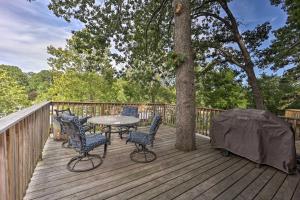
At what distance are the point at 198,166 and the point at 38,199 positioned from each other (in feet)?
8.63

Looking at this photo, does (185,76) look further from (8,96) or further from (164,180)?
(8,96)

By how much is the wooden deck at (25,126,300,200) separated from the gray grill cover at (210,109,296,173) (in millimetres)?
228

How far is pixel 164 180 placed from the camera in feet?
8.82

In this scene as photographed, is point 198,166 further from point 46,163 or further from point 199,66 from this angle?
point 199,66

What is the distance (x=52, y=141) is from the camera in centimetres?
459

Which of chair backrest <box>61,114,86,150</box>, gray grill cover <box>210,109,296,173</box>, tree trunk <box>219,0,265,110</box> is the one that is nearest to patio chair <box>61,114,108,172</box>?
chair backrest <box>61,114,86,150</box>

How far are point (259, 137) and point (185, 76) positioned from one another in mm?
2005

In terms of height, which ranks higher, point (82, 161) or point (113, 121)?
point (113, 121)

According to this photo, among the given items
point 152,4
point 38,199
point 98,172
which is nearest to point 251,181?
point 98,172

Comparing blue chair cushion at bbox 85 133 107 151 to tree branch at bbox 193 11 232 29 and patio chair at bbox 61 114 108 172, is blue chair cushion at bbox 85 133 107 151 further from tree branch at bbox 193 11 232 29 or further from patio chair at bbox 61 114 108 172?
tree branch at bbox 193 11 232 29

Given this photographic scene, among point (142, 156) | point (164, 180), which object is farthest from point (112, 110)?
point (164, 180)

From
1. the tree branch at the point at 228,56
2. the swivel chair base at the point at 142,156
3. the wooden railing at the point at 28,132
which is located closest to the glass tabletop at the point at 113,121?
the swivel chair base at the point at 142,156

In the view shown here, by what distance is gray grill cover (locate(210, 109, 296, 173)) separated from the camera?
3.02m

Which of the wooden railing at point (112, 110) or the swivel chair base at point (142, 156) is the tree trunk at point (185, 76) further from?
the wooden railing at point (112, 110)
